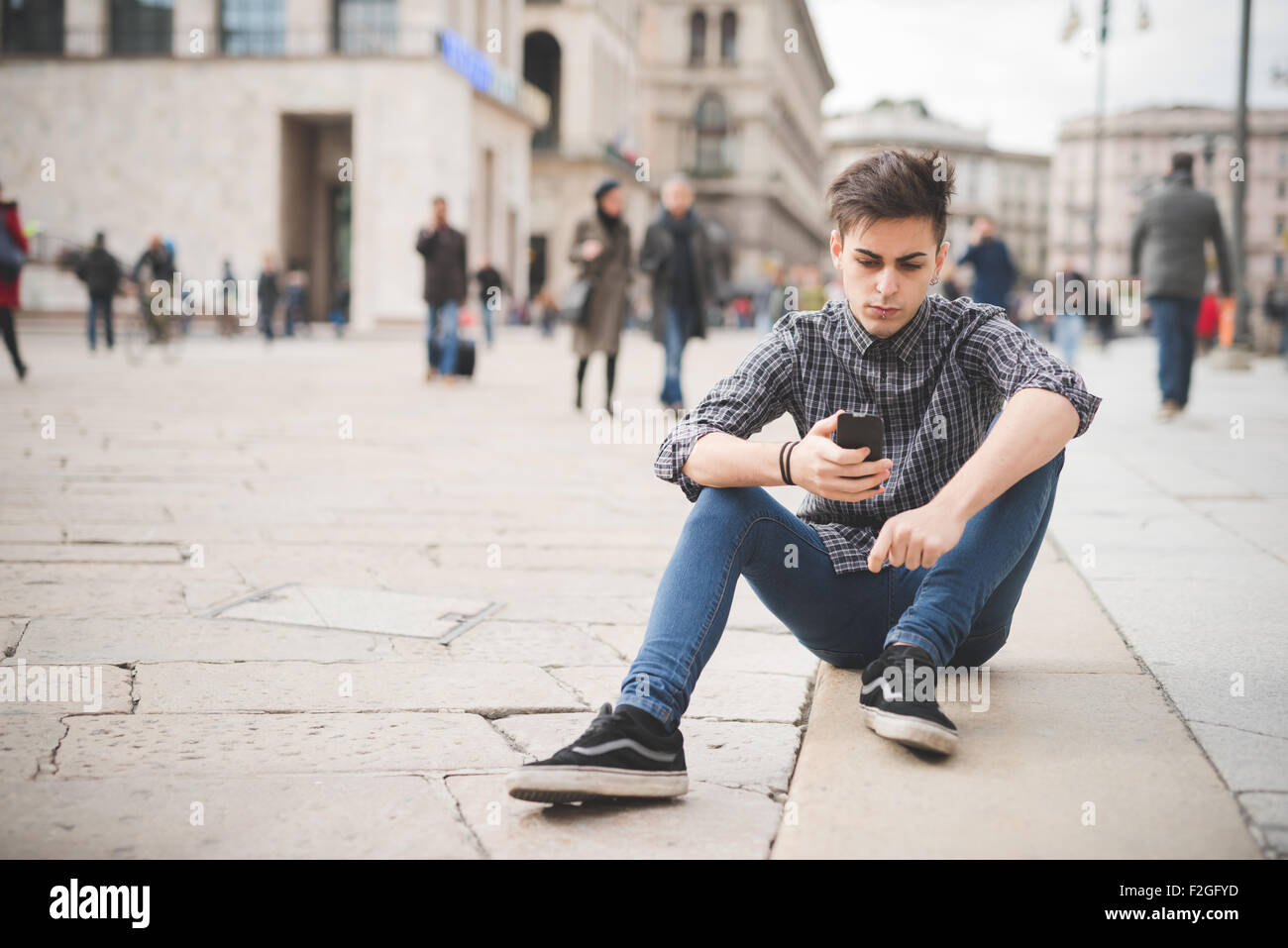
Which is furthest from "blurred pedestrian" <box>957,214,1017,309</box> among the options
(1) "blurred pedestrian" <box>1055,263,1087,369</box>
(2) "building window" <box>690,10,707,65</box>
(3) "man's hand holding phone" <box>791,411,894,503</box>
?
(2) "building window" <box>690,10,707,65</box>

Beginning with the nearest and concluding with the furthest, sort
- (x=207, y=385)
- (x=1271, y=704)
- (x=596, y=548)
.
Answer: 1. (x=1271, y=704)
2. (x=596, y=548)
3. (x=207, y=385)

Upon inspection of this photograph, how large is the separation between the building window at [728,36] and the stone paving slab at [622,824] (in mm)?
63916

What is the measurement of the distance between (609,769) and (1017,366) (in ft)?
3.82

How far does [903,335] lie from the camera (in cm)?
278

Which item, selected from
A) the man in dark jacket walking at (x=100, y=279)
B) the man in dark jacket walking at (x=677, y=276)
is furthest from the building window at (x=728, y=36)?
the man in dark jacket walking at (x=677, y=276)

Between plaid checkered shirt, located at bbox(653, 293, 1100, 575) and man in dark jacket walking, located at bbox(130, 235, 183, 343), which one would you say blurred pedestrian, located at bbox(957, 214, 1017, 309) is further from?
plaid checkered shirt, located at bbox(653, 293, 1100, 575)

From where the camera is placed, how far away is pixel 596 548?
499 centimetres

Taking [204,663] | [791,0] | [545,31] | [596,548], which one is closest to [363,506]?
[596,548]

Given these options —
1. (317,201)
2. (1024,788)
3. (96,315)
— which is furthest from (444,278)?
(317,201)

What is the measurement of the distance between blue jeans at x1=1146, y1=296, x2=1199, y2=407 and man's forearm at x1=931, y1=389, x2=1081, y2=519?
7568 mm

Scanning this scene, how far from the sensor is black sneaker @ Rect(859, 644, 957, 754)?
247 cm
